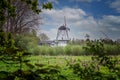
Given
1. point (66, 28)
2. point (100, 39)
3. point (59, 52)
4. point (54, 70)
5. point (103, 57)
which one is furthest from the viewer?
→ point (66, 28)

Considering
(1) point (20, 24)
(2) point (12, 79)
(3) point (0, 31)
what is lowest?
(2) point (12, 79)

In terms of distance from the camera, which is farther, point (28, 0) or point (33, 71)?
point (28, 0)

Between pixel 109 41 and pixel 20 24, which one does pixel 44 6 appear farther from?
pixel 20 24

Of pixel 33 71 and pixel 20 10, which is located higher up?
pixel 20 10

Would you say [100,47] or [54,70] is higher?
[100,47]

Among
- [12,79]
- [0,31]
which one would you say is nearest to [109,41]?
[0,31]

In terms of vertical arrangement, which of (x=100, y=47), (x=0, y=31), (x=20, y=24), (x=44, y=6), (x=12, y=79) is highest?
(x=20, y=24)

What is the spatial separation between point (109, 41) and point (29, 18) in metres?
37.8

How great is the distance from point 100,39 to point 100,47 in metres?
0.12

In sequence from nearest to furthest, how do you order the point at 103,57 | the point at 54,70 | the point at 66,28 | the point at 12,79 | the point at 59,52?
the point at 12,79 < the point at 54,70 < the point at 103,57 < the point at 59,52 < the point at 66,28

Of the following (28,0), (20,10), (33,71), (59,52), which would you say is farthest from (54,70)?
(20,10)

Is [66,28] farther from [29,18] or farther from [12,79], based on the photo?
[12,79]

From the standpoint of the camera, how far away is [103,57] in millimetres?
3215

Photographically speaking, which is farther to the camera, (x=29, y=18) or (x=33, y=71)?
(x=29, y=18)
